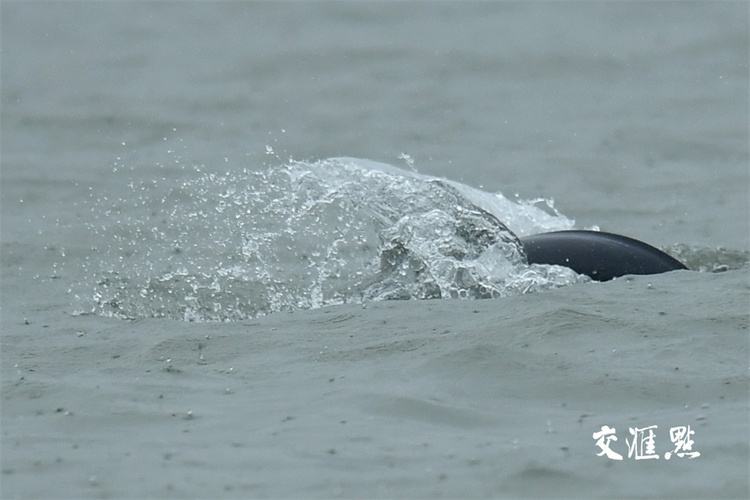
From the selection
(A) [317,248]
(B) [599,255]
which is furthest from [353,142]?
(B) [599,255]

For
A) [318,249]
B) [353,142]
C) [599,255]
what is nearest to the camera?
[599,255]

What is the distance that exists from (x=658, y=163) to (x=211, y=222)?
177 inches

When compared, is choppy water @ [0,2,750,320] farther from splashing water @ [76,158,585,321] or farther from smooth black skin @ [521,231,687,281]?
smooth black skin @ [521,231,687,281]

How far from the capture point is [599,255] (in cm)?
652

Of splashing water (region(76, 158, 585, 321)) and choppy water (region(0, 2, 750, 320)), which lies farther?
choppy water (region(0, 2, 750, 320))

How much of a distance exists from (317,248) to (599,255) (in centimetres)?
270

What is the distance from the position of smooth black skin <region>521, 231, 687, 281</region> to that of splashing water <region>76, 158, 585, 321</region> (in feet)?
0.36

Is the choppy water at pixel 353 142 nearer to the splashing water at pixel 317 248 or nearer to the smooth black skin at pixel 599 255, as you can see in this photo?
the splashing water at pixel 317 248

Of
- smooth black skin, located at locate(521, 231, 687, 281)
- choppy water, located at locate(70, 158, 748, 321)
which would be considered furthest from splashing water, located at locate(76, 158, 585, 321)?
smooth black skin, located at locate(521, 231, 687, 281)

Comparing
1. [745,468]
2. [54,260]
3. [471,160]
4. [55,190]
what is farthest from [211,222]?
[745,468]

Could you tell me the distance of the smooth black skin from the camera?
21.3ft

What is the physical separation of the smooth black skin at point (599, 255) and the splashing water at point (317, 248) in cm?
11

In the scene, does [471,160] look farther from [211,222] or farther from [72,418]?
[72,418]

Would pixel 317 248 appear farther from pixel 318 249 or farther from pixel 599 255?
pixel 599 255
